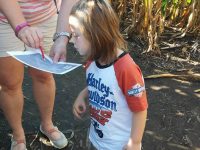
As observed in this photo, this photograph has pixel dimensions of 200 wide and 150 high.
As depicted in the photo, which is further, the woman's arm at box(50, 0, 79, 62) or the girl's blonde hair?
the woman's arm at box(50, 0, 79, 62)

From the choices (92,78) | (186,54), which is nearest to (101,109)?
(92,78)

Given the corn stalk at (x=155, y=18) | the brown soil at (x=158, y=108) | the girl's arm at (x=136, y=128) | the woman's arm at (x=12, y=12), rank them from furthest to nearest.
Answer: the corn stalk at (x=155, y=18) → the brown soil at (x=158, y=108) → the woman's arm at (x=12, y=12) → the girl's arm at (x=136, y=128)

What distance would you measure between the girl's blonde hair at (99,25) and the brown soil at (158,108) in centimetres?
106

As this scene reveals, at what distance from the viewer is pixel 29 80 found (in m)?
3.52

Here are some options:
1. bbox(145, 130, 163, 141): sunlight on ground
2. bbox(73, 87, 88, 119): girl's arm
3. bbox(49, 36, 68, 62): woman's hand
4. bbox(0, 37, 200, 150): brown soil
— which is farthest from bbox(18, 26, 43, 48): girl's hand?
bbox(145, 130, 163, 141): sunlight on ground

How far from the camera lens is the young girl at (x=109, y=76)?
1623 mm

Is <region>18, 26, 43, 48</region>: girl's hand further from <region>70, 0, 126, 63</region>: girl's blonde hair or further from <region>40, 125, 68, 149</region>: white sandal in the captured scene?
<region>40, 125, 68, 149</region>: white sandal

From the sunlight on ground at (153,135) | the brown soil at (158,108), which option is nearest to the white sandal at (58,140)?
the brown soil at (158,108)

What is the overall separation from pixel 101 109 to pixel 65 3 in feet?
1.91

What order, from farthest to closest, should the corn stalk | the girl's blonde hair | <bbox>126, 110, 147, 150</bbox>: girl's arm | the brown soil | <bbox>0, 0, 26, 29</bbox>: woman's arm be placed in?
1. the corn stalk
2. the brown soil
3. <bbox>0, 0, 26, 29</bbox>: woman's arm
4. <bbox>126, 110, 147, 150</bbox>: girl's arm
5. the girl's blonde hair

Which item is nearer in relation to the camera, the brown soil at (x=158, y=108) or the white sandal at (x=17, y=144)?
the white sandal at (x=17, y=144)

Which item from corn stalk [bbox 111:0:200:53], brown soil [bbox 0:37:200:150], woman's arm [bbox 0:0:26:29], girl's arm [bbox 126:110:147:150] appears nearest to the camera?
girl's arm [bbox 126:110:147:150]

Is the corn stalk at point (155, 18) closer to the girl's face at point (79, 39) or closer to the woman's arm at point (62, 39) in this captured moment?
the woman's arm at point (62, 39)

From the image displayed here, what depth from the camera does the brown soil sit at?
9.23 feet
